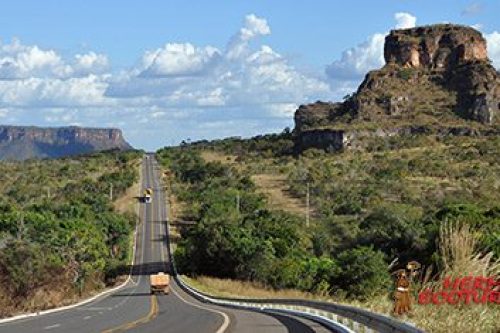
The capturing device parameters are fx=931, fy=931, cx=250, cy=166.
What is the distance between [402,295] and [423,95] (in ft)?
551

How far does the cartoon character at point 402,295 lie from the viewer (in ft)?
46.0

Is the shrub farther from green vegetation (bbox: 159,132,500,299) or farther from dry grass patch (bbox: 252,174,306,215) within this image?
dry grass patch (bbox: 252,174,306,215)

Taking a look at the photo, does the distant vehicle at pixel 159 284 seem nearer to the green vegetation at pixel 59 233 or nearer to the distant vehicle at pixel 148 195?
the green vegetation at pixel 59 233

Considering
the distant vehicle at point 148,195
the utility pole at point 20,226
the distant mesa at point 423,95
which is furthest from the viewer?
the distant mesa at point 423,95

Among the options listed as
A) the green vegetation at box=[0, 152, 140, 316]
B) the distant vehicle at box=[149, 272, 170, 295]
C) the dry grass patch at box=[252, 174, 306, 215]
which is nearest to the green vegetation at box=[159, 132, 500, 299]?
the dry grass patch at box=[252, 174, 306, 215]

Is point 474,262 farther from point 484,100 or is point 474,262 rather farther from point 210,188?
→ point 484,100

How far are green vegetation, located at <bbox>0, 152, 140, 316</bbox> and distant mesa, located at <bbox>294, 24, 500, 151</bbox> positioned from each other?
4034cm

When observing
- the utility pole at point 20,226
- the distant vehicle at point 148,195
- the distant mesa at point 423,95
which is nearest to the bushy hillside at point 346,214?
the distant vehicle at point 148,195

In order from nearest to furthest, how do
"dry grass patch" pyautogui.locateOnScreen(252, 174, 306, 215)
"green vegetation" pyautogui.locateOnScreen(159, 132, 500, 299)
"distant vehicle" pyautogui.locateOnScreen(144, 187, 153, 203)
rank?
"green vegetation" pyautogui.locateOnScreen(159, 132, 500, 299)
"dry grass patch" pyautogui.locateOnScreen(252, 174, 306, 215)
"distant vehicle" pyautogui.locateOnScreen(144, 187, 153, 203)

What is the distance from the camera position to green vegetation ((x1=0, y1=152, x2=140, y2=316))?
145 feet

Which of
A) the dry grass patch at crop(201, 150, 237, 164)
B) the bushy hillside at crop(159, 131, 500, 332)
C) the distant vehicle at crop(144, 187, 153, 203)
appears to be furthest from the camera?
the dry grass patch at crop(201, 150, 237, 164)

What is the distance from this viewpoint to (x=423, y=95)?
178 meters

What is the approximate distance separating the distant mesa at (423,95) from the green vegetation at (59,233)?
40344 mm

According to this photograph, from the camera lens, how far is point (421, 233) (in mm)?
62094
